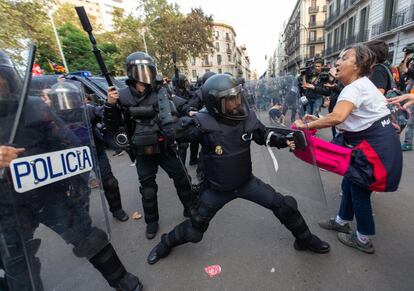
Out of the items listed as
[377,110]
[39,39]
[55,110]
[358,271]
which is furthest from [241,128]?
[39,39]

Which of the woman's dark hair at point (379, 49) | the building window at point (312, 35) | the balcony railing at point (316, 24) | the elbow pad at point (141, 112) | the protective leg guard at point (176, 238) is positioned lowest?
the protective leg guard at point (176, 238)

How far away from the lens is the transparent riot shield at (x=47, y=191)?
104 cm

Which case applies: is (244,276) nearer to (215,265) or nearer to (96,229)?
(215,265)

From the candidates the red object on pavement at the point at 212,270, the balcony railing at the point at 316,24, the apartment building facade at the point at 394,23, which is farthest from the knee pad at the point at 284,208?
the balcony railing at the point at 316,24

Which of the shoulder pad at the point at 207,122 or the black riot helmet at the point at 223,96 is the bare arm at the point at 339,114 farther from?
the shoulder pad at the point at 207,122

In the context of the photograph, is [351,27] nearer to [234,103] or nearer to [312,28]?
[312,28]

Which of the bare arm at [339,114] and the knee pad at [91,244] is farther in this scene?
the bare arm at [339,114]

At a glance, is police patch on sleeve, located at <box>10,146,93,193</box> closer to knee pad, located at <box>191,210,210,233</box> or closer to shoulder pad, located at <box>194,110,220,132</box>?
shoulder pad, located at <box>194,110,220,132</box>

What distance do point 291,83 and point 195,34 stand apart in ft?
67.1

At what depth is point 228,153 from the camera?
1.75m

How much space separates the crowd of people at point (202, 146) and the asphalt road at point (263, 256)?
0.30 feet

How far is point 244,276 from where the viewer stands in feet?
6.34

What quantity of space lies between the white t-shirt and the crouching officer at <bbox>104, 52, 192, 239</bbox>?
63.8 inches

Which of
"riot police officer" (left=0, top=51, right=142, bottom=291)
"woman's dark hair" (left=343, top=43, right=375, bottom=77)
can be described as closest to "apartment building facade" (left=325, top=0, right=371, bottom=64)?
"woman's dark hair" (left=343, top=43, right=375, bottom=77)
